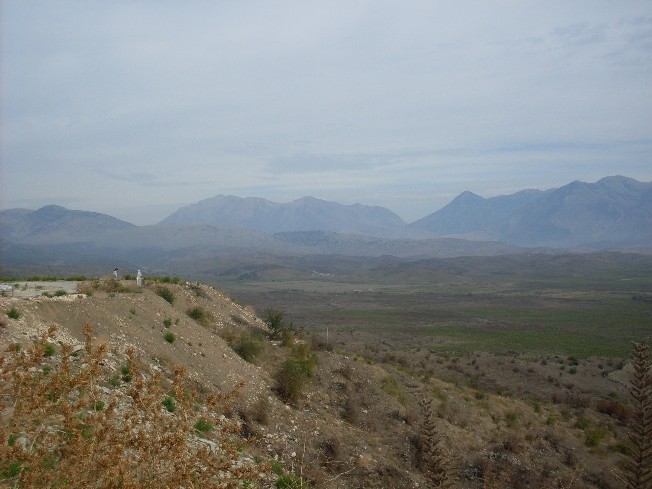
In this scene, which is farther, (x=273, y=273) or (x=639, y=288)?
(x=273, y=273)

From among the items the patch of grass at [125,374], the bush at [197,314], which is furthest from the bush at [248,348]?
the patch of grass at [125,374]

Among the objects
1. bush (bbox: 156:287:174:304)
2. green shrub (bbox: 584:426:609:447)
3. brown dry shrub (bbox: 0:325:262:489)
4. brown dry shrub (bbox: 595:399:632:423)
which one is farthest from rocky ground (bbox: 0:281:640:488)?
brown dry shrub (bbox: 0:325:262:489)

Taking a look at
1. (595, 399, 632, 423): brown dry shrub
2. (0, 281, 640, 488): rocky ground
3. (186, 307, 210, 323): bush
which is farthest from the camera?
(595, 399, 632, 423): brown dry shrub

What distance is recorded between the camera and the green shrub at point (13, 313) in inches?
545

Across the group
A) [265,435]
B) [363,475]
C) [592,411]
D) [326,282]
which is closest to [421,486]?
[363,475]

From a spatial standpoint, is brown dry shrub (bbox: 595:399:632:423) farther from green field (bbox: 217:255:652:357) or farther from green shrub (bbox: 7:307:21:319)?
green shrub (bbox: 7:307:21:319)

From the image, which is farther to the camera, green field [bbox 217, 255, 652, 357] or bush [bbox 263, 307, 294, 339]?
green field [bbox 217, 255, 652, 357]

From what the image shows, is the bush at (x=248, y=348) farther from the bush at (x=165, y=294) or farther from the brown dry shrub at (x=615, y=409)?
the brown dry shrub at (x=615, y=409)

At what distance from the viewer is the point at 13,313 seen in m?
13.9

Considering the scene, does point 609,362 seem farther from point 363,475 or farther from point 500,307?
point 500,307

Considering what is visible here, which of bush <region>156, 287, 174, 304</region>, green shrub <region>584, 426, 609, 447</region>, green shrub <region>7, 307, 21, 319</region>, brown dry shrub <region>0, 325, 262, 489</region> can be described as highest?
brown dry shrub <region>0, 325, 262, 489</region>

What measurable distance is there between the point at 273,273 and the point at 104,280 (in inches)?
5097

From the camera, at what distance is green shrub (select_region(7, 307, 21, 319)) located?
545 inches

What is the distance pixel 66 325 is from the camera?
15.0m
